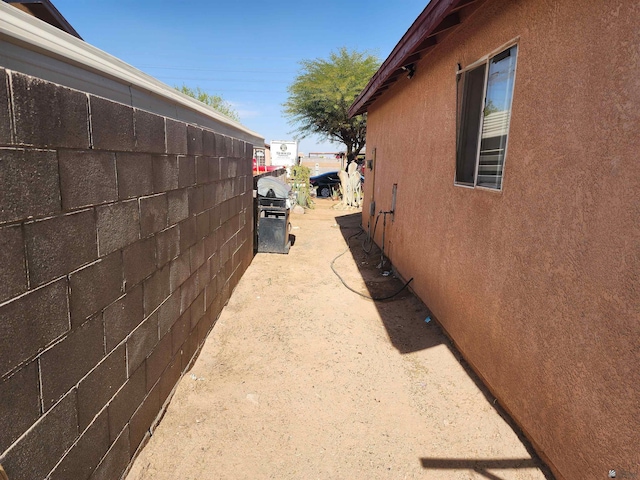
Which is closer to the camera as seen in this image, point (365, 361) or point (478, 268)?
point (478, 268)

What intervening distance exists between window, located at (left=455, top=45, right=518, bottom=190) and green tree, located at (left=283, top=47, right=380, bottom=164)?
1826cm

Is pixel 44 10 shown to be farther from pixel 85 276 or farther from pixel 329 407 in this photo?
pixel 329 407

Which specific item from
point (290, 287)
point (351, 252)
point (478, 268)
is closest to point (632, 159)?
point (478, 268)

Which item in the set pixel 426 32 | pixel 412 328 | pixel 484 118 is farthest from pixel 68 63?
pixel 412 328

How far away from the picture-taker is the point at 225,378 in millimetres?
3471

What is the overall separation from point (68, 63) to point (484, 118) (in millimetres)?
3386

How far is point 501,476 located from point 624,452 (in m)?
0.85

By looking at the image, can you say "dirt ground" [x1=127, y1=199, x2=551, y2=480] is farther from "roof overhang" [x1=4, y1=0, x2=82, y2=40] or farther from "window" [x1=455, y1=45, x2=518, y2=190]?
"roof overhang" [x1=4, y1=0, x2=82, y2=40]

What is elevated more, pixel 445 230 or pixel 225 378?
pixel 445 230

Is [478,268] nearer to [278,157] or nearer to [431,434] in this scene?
[431,434]

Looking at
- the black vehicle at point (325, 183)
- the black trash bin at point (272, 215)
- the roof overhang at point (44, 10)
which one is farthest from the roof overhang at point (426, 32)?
the black vehicle at point (325, 183)

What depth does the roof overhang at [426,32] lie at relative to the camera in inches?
141

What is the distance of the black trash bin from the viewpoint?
26.1ft

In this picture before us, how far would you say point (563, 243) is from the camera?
232 centimetres
